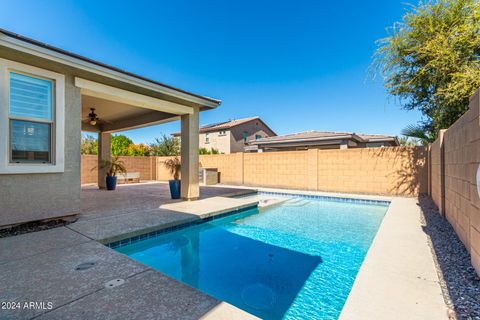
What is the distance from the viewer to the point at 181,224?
589 cm

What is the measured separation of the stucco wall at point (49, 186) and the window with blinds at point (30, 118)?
34 centimetres

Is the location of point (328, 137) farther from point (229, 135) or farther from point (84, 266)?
point (84, 266)

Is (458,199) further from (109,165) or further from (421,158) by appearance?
(109,165)

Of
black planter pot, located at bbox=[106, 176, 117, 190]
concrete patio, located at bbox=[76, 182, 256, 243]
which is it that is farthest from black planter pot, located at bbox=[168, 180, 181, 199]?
black planter pot, located at bbox=[106, 176, 117, 190]

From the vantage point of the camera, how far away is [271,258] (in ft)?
14.8

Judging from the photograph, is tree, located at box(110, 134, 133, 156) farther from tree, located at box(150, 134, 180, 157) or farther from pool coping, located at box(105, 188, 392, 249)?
pool coping, located at box(105, 188, 392, 249)

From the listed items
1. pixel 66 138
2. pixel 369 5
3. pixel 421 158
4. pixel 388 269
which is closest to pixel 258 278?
pixel 388 269

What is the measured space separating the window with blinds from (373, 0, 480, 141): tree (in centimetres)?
1124

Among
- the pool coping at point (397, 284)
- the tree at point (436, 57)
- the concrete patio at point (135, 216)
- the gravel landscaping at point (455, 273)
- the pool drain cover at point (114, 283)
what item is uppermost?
the tree at point (436, 57)

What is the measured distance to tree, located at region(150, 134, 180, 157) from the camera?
23.0 metres

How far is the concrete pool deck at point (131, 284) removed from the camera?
2.27m

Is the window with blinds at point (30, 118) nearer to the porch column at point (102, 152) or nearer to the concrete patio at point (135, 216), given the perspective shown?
the concrete patio at point (135, 216)

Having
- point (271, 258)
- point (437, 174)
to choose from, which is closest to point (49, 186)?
point (271, 258)

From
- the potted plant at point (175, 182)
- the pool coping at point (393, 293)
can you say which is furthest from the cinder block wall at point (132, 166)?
the pool coping at point (393, 293)
